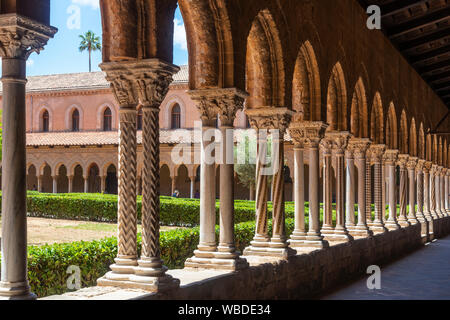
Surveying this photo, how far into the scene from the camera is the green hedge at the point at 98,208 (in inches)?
772

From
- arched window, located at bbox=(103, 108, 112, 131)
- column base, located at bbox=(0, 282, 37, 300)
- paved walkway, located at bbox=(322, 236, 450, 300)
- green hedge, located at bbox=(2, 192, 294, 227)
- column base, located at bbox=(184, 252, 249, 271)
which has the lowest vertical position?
paved walkway, located at bbox=(322, 236, 450, 300)

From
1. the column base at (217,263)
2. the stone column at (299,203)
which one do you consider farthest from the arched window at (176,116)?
the column base at (217,263)

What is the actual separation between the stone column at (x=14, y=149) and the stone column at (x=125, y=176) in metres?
1.14

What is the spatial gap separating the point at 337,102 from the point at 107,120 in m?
26.1

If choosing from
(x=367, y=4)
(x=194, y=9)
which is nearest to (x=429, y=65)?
(x=367, y=4)

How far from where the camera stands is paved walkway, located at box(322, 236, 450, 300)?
800 centimetres

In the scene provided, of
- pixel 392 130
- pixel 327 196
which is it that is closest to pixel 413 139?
pixel 392 130

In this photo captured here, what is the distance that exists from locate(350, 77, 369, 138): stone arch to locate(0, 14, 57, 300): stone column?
8661 millimetres

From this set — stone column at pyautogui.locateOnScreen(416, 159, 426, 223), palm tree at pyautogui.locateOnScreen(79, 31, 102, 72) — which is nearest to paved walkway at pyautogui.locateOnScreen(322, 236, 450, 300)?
stone column at pyautogui.locateOnScreen(416, 159, 426, 223)

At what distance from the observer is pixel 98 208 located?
21.3 m

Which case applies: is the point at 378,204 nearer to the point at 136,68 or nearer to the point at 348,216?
the point at 348,216

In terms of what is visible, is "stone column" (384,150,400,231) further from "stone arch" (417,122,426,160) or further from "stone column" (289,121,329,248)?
"stone column" (289,121,329,248)
